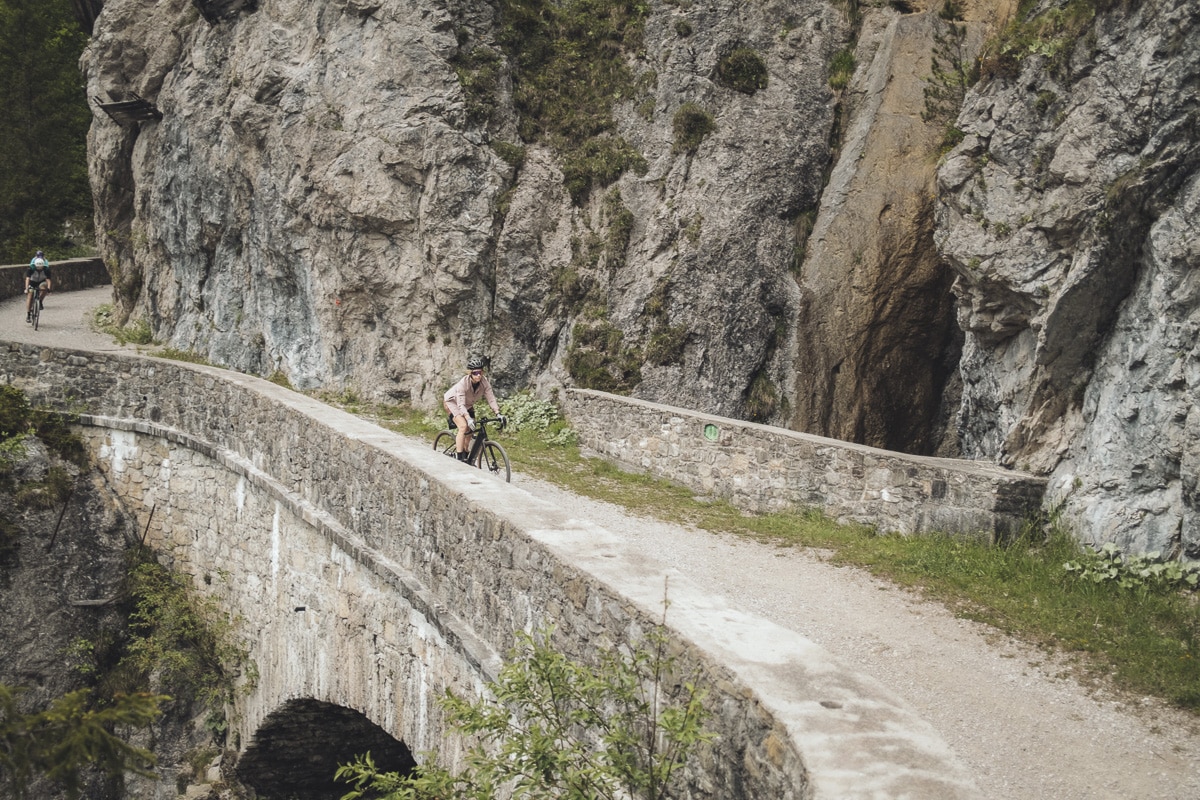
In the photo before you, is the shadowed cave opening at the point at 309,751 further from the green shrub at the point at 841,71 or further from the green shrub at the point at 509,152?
the green shrub at the point at 841,71

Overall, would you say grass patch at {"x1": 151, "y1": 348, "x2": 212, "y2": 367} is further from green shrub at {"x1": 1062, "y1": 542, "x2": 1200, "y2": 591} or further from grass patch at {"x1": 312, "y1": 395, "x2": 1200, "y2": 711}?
green shrub at {"x1": 1062, "y1": 542, "x2": 1200, "y2": 591}

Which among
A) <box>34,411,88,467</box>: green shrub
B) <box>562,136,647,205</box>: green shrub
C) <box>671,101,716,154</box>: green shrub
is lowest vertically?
<box>34,411,88,467</box>: green shrub

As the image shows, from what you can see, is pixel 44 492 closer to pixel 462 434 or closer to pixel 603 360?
pixel 462 434

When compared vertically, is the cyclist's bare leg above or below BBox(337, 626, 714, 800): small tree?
above

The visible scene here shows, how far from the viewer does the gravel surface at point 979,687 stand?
16.9 feet

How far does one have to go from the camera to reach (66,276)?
32688 mm

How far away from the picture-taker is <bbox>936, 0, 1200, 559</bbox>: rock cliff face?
878 centimetres

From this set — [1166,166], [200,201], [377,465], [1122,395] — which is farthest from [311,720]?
[200,201]

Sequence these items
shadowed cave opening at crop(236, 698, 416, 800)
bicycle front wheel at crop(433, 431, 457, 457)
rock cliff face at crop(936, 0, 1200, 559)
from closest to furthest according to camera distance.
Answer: rock cliff face at crop(936, 0, 1200, 559)
shadowed cave opening at crop(236, 698, 416, 800)
bicycle front wheel at crop(433, 431, 457, 457)

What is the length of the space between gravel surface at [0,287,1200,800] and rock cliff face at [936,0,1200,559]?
8.30ft

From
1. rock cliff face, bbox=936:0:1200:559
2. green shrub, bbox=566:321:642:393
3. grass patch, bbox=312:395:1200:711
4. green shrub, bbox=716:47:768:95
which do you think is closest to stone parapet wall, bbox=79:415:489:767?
grass patch, bbox=312:395:1200:711

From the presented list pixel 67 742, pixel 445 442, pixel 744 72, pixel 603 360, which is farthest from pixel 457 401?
pixel 744 72

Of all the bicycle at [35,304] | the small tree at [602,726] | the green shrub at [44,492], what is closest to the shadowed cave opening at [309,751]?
the green shrub at [44,492]

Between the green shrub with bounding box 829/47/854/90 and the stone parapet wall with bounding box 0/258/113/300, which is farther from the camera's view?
the stone parapet wall with bounding box 0/258/113/300
